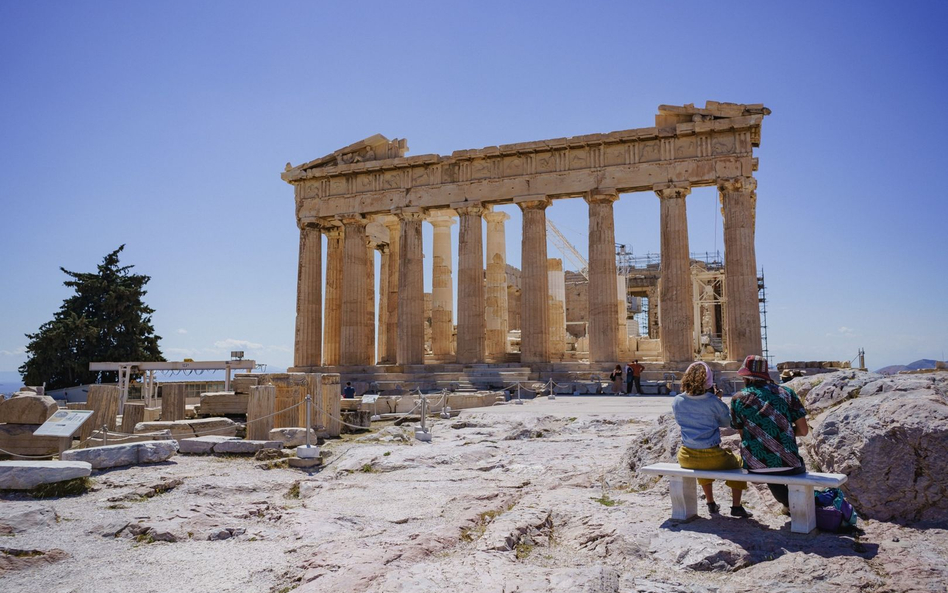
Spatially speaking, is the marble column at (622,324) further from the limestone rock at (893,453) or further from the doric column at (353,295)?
the limestone rock at (893,453)

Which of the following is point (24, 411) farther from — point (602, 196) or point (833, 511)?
point (602, 196)

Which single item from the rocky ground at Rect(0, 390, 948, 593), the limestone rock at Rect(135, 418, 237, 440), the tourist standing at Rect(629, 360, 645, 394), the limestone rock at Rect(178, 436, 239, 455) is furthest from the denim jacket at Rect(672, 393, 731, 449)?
the tourist standing at Rect(629, 360, 645, 394)

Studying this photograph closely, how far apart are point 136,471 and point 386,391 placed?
17304 millimetres

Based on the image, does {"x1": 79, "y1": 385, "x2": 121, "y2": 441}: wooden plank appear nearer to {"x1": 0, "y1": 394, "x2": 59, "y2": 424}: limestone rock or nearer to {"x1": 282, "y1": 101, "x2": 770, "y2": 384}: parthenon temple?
{"x1": 0, "y1": 394, "x2": 59, "y2": 424}: limestone rock

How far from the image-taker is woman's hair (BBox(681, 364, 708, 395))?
21.0 feet

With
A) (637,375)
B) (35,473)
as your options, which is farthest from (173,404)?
(637,375)

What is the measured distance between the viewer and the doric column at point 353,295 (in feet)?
106

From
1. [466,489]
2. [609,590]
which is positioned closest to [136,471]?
[466,489]

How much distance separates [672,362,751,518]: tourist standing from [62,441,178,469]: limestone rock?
26.6 feet

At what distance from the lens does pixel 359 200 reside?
3234 cm

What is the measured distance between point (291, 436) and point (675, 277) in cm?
1803

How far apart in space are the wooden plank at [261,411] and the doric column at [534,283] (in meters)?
15.9

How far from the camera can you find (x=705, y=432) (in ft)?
20.6

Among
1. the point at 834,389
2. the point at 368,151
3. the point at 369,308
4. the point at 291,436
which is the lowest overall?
the point at 291,436
